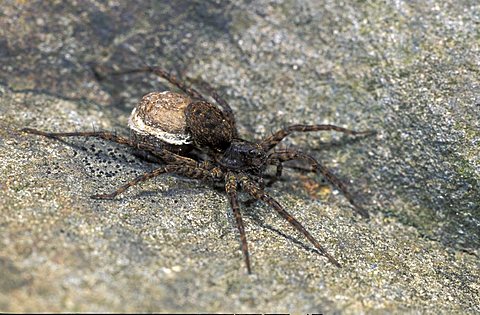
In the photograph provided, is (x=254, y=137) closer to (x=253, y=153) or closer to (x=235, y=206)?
(x=253, y=153)

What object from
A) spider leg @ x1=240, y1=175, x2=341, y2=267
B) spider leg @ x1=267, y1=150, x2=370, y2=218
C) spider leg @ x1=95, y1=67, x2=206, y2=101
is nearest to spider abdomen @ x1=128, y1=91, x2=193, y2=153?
spider leg @ x1=95, y1=67, x2=206, y2=101

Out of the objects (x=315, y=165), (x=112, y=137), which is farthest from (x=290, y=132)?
(x=112, y=137)

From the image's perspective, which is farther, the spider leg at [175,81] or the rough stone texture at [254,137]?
the spider leg at [175,81]

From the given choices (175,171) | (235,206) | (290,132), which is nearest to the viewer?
(235,206)

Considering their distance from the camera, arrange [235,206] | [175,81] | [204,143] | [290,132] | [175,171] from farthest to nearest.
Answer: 1. [175,81]
2. [290,132]
3. [204,143]
4. [175,171]
5. [235,206]

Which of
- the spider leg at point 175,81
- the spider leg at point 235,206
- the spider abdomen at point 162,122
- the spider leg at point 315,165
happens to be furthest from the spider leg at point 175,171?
the spider leg at point 175,81

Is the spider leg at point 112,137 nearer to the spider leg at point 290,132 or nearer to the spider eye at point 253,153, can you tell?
the spider eye at point 253,153
